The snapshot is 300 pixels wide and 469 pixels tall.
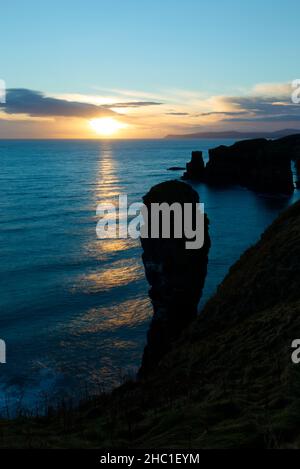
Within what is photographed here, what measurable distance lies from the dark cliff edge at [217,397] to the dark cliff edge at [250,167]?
90.3 m

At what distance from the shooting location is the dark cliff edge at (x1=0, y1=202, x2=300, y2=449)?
374 inches

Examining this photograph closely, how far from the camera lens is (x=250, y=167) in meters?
130

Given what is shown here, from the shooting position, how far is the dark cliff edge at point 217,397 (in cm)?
950

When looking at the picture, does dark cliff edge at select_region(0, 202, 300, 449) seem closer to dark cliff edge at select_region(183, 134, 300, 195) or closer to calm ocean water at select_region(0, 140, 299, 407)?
calm ocean water at select_region(0, 140, 299, 407)

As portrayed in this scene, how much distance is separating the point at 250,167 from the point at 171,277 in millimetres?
107999

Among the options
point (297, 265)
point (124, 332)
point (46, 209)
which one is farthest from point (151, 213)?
point (46, 209)

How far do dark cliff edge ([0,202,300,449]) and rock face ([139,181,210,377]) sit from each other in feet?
18.1

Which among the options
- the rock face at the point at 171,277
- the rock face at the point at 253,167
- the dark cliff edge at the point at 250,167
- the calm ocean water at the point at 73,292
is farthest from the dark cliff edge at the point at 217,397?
the dark cliff edge at the point at 250,167
